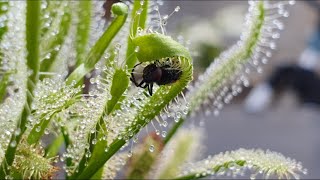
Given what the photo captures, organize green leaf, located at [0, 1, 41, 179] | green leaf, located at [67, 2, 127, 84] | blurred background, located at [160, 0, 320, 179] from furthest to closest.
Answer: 1. blurred background, located at [160, 0, 320, 179]
2. green leaf, located at [67, 2, 127, 84]
3. green leaf, located at [0, 1, 41, 179]

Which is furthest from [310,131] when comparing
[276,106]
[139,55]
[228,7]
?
[139,55]

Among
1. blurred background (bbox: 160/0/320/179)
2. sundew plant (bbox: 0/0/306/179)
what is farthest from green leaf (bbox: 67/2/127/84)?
blurred background (bbox: 160/0/320/179)

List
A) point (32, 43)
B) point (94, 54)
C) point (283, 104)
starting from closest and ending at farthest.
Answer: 1. point (32, 43)
2. point (94, 54)
3. point (283, 104)

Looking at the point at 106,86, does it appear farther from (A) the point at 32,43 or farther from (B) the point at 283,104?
(B) the point at 283,104

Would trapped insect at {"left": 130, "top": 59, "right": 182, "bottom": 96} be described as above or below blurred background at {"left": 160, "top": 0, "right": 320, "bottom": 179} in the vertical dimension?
below

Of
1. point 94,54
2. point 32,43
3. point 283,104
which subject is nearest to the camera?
point 32,43

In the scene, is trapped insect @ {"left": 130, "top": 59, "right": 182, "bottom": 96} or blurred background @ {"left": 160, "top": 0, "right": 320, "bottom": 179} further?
blurred background @ {"left": 160, "top": 0, "right": 320, "bottom": 179}

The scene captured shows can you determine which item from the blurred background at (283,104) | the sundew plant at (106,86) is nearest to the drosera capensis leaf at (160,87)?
the sundew plant at (106,86)

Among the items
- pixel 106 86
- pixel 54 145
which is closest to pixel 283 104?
pixel 54 145

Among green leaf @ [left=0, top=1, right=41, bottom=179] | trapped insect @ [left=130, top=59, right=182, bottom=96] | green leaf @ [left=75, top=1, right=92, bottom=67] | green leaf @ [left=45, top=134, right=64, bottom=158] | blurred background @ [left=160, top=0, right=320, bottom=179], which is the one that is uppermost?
blurred background @ [left=160, top=0, right=320, bottom=179]

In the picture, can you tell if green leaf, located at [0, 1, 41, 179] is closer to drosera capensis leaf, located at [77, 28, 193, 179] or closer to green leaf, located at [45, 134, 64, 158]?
drosera capensis leaf, located at [77, 28, 193, 179]
